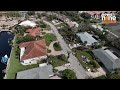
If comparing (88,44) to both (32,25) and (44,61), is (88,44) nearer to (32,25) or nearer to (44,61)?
(44,61)

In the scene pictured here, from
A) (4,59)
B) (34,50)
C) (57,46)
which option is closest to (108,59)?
(57,46)

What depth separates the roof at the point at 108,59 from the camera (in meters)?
5.82

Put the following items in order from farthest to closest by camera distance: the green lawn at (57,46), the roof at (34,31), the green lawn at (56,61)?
the roof at (34,31) < the green lawn at (57,46) < the green lawn at (56,61)

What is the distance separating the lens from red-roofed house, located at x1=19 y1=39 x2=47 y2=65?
21.2 ft

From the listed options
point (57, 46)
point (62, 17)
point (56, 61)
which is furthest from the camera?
point (62, 17)

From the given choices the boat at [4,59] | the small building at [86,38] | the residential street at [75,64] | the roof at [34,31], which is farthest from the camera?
the roof at [34,31]

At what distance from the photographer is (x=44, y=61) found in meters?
6.46

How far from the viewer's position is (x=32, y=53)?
21.9 ft

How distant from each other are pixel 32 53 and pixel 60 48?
48.7 inches

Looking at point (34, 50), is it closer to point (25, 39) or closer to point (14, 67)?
point (14, 67)

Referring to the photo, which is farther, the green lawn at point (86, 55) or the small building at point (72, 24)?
the small building at point (72, 24)

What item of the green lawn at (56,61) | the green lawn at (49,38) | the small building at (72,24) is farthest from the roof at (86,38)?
the green lawn at (56,61)

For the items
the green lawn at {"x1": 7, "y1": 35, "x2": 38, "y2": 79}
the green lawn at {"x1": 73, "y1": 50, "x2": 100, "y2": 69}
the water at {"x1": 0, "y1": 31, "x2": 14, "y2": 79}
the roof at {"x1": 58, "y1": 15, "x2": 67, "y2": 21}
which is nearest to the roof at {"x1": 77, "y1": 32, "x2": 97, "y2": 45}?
the green lawn at {"x1": 73, "y1": 50, "x2": 100, "y2": 69}

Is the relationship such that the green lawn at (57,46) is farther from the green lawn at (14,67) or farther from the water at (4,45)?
the water at (4,45)
